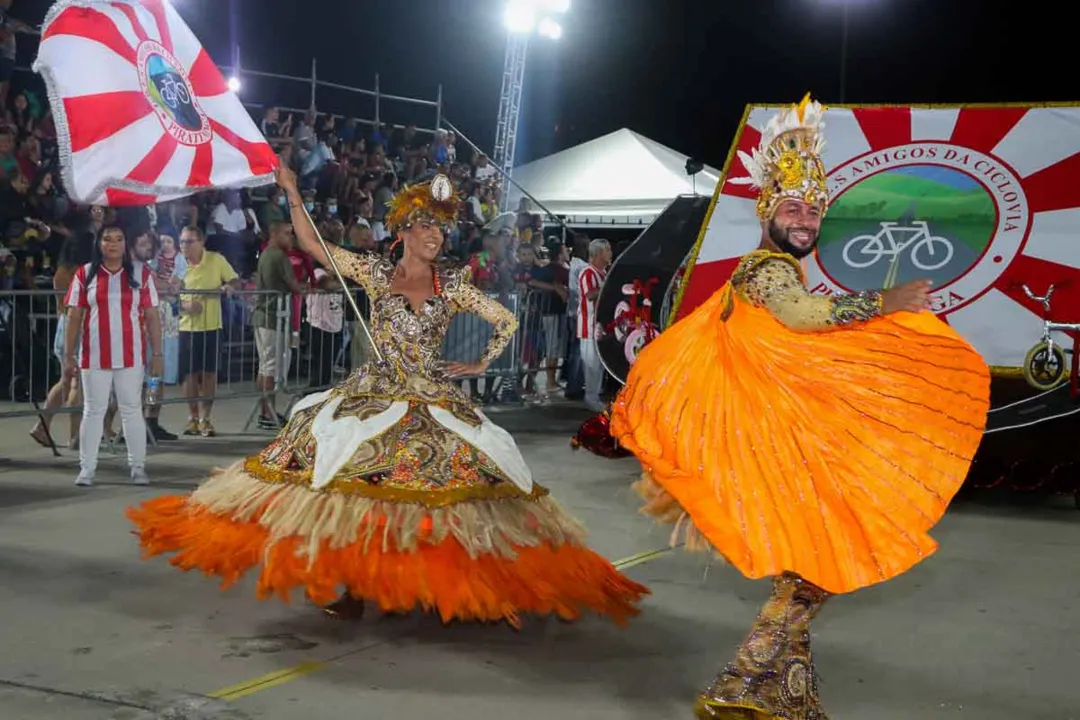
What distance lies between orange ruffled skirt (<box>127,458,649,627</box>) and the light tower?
1460cm

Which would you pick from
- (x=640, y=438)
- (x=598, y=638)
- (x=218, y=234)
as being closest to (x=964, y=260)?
(x=598, y=638)

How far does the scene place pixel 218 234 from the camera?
13031mm

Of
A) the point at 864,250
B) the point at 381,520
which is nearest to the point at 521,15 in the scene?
the point at 864,250

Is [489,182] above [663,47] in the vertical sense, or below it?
below

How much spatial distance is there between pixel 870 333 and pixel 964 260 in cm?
466

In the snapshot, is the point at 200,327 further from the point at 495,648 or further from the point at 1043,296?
the point at 1043,296

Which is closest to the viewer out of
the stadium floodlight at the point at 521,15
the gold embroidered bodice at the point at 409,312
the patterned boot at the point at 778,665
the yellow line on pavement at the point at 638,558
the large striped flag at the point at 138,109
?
the patterned boot at the point at 778,665

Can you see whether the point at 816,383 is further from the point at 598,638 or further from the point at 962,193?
the point at 962,193

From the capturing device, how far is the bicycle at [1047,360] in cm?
771

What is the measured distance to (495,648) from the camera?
16.3 feet

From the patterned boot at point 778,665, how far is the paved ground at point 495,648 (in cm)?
33

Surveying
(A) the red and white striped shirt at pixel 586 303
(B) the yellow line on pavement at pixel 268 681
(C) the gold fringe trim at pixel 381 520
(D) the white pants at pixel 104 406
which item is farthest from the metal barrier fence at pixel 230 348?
(B) the yellow line on pavement at pixel 268 681

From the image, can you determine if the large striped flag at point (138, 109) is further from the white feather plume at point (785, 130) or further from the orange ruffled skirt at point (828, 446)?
the orange ruffled skirt at point (828, 446)

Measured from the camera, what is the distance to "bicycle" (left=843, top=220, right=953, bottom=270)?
8.27 m
